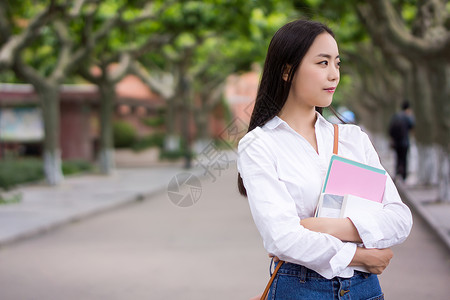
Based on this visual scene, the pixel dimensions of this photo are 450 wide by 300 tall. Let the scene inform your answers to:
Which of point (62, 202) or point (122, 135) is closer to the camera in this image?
point (62, 202)

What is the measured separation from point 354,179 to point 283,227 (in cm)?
31

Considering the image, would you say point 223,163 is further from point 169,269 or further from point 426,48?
point 426,48

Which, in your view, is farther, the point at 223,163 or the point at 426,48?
the point at 426,48

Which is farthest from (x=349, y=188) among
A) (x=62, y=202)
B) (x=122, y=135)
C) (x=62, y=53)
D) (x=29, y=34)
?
(x=122, y=135)

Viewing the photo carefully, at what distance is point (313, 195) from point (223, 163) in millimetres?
470

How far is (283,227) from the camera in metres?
1.87

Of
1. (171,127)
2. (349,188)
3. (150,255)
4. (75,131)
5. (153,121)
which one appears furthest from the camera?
(153,121)

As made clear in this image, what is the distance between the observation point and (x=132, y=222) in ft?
35.3

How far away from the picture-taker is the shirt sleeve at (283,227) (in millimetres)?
1872

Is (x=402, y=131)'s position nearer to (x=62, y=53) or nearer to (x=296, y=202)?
(x=62, y=53)

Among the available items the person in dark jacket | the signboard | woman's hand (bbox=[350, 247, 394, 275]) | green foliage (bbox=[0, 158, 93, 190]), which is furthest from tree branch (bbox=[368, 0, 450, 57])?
the signboard

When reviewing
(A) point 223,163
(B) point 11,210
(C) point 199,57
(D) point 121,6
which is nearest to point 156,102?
(C) point 199,57

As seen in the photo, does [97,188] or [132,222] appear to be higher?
Answer: [132,222]

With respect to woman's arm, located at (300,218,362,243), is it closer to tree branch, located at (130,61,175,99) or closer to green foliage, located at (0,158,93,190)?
green foliage, located at (0,158,93,190)
